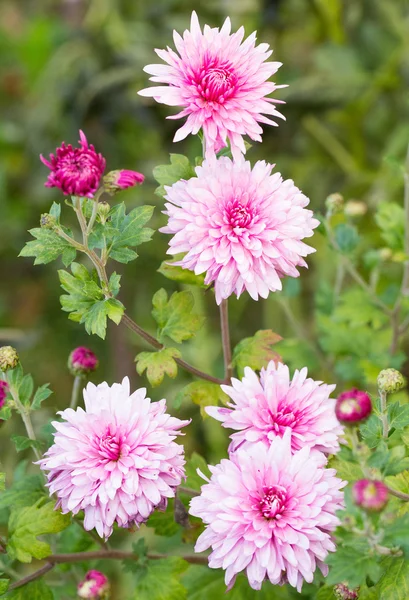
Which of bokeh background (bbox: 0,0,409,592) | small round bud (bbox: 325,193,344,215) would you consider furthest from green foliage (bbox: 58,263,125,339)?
bokeh background (bbox: 0,0,409,592)

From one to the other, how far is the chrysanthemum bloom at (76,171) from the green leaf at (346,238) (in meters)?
0.43

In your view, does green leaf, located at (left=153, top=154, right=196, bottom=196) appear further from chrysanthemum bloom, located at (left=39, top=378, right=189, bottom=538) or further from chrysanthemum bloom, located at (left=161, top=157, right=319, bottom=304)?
chrysanthemum bloom, located at (left=39, top=378, right=189, bottom=538)

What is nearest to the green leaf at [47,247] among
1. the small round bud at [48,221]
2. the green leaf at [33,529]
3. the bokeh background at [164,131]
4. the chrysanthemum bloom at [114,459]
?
the small round bud at [48,221]

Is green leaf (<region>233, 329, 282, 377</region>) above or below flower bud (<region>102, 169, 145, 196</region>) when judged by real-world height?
below

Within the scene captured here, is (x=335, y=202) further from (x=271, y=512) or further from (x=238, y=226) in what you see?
(x=271, y=512)

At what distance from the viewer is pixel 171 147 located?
192 cm

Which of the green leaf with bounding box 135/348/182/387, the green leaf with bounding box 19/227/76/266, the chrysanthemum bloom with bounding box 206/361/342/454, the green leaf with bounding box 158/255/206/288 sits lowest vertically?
the chrysanthemum bloom with bounding box 206/361/342/454

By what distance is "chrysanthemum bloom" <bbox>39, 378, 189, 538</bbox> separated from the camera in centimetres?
63

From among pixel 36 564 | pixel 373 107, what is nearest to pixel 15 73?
pixel 373 107

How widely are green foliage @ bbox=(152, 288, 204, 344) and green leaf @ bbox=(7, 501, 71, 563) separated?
213 mm

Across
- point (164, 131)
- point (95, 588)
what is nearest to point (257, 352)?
point (95, 588)

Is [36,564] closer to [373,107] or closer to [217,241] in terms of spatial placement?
[217,241]

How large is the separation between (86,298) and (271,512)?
0.27 m

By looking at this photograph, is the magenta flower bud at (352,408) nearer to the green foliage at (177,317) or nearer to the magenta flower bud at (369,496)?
the magenta flower bud at (369,496)
